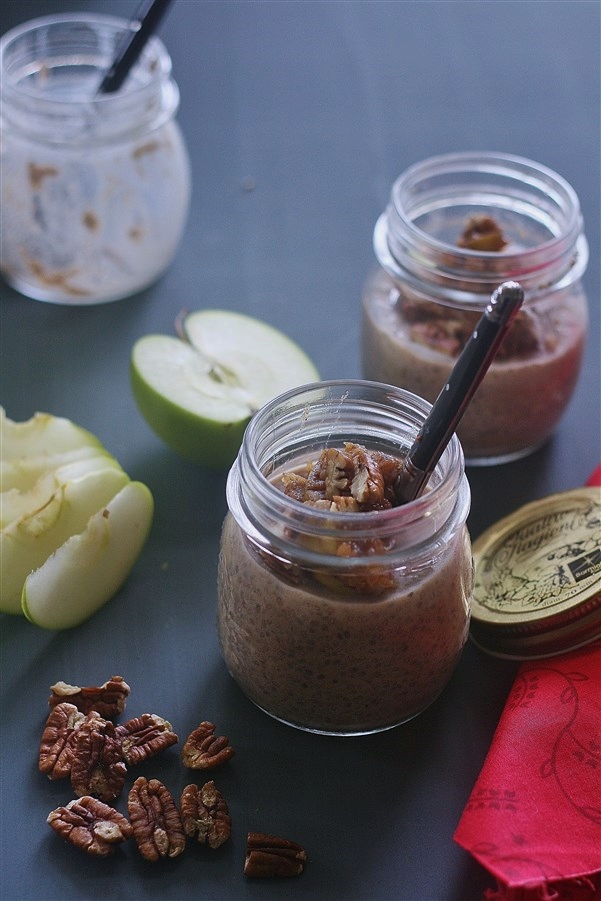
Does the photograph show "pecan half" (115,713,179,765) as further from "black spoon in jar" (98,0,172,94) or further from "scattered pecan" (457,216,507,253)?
"black spoon in jar" (98,0,172,94)

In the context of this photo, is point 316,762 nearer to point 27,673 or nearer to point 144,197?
point 27,673

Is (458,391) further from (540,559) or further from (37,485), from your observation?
(37,485)

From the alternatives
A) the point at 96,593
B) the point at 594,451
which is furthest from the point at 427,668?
the point at 594,451

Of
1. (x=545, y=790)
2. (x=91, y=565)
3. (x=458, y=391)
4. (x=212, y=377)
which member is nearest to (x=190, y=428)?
(x=212, y=377)

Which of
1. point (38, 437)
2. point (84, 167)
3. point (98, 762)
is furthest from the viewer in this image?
point (84, 167)

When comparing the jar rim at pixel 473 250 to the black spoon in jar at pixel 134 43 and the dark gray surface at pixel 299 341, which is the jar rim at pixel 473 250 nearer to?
the dark gray surface at pixel 299 341

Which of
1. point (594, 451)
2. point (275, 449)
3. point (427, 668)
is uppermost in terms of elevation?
point (275, 449)

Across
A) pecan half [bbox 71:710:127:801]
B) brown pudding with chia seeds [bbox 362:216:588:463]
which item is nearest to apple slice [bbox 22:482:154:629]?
pecan half [bbox 71:710:127:801]
